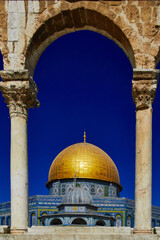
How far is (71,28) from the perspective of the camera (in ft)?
30.4

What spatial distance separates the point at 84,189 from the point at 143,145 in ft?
142

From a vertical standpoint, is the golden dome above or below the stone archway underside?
above

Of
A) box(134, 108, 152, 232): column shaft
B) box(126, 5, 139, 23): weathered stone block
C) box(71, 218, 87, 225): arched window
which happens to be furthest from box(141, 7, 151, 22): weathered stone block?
A: box(71, 218, 87, 225): arched window

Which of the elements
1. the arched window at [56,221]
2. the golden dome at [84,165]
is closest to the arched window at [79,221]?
the arched window at [56,221]

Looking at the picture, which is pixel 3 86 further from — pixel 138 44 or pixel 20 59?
pixel 138 44

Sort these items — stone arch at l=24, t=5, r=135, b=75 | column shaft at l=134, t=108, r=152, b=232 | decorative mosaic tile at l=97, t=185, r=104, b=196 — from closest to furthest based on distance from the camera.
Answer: column shaft at l=134, t=108, r=152, b=232 → stone arch at l=24, t=5, r=135, b=75 → decorative mosaic tile at l=97, t=185, r=104, b=196

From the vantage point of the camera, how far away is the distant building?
45213mm

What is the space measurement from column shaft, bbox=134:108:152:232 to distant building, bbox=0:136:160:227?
34218 millimetres

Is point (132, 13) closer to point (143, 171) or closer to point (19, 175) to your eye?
point (143, 171)

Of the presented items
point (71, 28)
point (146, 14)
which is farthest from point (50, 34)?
point (146, 14)

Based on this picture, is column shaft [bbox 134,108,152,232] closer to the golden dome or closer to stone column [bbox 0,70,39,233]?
stone column [bbox 0,70,39,233]

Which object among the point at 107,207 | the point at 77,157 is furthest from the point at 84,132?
the point at 107,207

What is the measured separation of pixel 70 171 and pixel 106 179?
5056 mm

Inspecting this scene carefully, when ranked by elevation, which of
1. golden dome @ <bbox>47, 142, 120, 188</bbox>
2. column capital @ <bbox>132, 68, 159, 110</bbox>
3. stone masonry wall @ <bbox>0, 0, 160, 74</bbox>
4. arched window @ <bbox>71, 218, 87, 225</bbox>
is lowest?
arched window @ <bbox>71, 218, 87, 225</bbox>
